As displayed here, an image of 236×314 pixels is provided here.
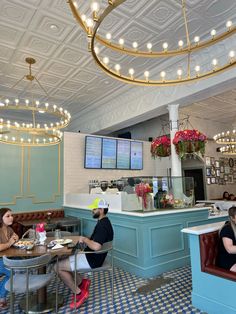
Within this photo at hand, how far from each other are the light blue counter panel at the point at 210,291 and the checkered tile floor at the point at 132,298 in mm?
140

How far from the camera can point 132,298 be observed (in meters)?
3.12

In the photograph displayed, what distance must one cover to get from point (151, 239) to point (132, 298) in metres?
1.03

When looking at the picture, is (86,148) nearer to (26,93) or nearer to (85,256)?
(26,93)

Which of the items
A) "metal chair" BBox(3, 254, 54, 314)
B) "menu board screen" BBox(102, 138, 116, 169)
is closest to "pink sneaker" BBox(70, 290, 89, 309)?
"metal chair" BBox(3, 254, 54, 314)

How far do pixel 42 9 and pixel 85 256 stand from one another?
3881 millimetres

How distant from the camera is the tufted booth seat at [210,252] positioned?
2750 mm

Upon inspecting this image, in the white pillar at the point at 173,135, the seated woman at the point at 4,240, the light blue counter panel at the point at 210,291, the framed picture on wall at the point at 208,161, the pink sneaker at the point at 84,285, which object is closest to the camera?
the light blue counter panel at the point at 210,291

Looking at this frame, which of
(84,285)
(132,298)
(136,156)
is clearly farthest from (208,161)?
(84,285)

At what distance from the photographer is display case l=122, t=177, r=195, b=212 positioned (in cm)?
407

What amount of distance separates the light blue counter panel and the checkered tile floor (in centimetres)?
14

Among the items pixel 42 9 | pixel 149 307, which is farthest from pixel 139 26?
pixel 149 307

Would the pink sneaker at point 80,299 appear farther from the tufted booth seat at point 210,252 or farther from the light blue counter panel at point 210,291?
the tufted booth seat at point 210,252

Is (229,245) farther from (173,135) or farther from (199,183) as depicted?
(199,183)

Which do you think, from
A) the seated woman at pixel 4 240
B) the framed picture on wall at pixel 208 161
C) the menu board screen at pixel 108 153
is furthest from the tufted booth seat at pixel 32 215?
the framed picture on wall at pixel 208 161
